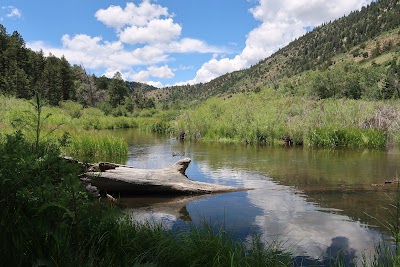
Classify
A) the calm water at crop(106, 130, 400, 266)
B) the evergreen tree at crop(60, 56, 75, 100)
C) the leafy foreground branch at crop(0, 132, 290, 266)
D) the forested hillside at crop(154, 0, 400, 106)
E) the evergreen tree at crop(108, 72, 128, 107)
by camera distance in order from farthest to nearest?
the forested hillside at crop(154, 0, 400, 106) < the evergreen tree at crop(108, 72, 128, 107) < the evergreen tree at crop(60, 56, 75, 100) < the calm water at crop(106, 130, 400, 266) < the leafy foreground branch at crop(0, 132, 290, 266)

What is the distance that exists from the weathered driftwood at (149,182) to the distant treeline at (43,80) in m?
66.4

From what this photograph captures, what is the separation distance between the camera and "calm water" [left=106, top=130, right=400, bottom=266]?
23.4 ft

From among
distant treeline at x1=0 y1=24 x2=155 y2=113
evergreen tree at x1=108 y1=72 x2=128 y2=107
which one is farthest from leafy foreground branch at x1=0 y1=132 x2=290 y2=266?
evergreen tree at x1=108 y1=72 x2=128 y2=107

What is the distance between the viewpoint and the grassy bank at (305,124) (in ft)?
78.2

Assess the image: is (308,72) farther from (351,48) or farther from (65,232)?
(65,232)

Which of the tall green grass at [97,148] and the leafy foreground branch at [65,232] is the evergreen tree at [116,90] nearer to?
the tall green grass at [97,148]

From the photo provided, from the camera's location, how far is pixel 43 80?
8181 centimetres

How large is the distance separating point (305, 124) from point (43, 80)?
70.5m

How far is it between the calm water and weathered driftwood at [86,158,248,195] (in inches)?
15.7

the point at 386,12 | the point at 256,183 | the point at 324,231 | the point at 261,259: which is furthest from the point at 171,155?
the point at 386,12

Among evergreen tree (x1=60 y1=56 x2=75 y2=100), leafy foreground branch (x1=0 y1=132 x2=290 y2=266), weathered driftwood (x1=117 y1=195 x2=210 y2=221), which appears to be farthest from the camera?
evergreen tree (x1=60 y1=56 x2=75 y2=100)

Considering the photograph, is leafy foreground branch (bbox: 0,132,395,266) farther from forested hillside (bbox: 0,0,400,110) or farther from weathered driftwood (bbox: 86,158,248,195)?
weathered driftwood (bbox: 86,158,248,195)

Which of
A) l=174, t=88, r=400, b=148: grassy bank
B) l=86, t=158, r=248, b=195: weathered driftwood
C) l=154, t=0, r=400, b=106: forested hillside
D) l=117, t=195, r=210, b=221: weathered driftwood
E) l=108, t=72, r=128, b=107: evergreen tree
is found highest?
l=154, t=0, r=400, b=106: forested hillside

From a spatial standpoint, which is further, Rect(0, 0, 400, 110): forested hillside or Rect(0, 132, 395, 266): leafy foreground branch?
Rect(0, 0, 400, 110): forested hillside
